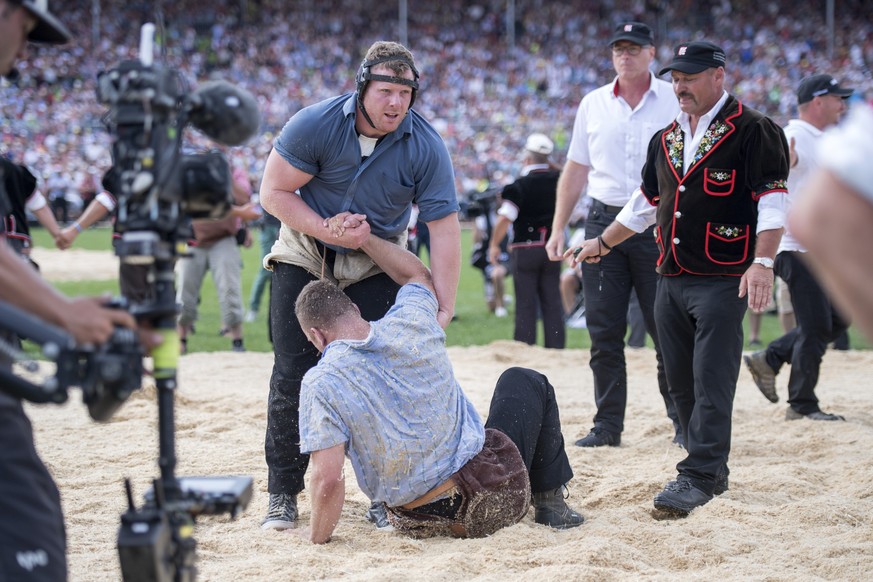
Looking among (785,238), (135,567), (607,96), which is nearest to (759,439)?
(785,238)

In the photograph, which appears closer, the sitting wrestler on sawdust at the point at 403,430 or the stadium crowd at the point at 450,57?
the sitting wrestler on sawdust at the point at 403,430

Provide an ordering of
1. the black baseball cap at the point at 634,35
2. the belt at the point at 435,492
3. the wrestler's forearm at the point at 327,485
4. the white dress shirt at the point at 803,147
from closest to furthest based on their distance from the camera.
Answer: the wrestler's forearm at the point at 327,485
the belt at the point at 435,492
the black baseball cap at the point at 634,35
the white dress shirt at the point at 803,147

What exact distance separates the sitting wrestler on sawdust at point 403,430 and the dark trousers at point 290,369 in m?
0.37

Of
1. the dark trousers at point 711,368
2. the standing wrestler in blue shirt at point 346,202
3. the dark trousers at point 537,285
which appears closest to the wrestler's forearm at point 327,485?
the standing wrestler in blue shirt at point 346,202

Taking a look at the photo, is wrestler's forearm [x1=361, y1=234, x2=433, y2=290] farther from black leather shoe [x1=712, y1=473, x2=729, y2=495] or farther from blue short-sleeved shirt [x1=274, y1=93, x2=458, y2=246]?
black leather shoe [x1=712, y1=473, x2=729, y2=495]

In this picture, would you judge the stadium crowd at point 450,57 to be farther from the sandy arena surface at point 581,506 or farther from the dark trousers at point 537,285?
the sandy arena surface at point 581,506

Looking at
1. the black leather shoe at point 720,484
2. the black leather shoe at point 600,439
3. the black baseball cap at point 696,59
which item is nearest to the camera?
the black baseball cap at point 696,59

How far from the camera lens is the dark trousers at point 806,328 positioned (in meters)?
6.91

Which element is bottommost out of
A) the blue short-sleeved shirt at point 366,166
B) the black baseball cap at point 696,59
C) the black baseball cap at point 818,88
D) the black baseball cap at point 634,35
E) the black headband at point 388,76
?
the blue short-sleeved shirt at point 366,166

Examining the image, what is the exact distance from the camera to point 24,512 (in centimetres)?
247

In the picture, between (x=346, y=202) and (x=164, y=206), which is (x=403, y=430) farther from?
(x=164, y=206)

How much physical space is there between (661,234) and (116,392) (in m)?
3.46

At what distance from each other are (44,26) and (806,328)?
5.79 m

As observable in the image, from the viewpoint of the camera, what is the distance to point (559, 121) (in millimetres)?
35906
